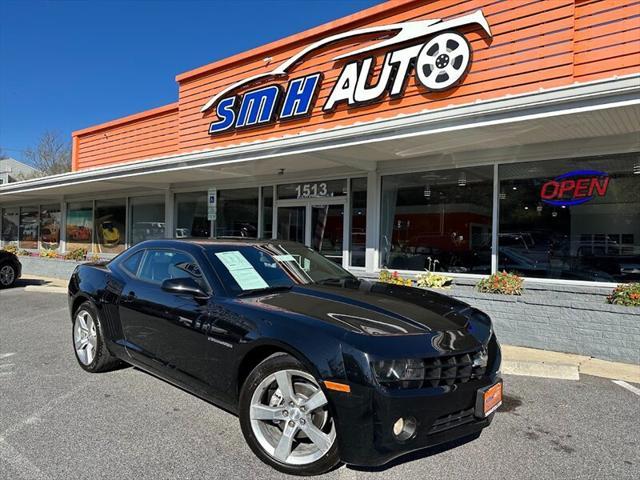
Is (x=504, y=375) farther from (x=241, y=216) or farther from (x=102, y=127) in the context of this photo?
(x=102, y=127)

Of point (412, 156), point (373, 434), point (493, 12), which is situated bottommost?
point (373, 434)

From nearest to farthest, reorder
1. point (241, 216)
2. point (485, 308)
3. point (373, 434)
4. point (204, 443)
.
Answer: point (373, 434)
point (204, 443)
point (485, 308)
point (241, 216)

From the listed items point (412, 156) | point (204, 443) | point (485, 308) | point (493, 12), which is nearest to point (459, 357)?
point (204, 443)

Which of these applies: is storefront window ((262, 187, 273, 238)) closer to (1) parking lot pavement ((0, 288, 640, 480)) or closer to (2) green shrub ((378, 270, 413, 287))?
(2) green shrub ((378, 270, 413, 287))

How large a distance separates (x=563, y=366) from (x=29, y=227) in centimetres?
2091

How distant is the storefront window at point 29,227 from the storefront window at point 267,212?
41.8 ft

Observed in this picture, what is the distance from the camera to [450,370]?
2.93 metres

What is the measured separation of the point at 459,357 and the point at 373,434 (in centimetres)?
76

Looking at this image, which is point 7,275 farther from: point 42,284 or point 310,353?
point 310,353

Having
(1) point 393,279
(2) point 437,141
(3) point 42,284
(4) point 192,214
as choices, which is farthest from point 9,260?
(2) point 437,141

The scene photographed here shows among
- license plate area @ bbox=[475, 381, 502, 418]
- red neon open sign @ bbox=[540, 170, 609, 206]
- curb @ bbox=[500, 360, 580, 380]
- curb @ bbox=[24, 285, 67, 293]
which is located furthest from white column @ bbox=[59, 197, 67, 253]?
license plate area @ bbox=[475, 381, 502, 418]

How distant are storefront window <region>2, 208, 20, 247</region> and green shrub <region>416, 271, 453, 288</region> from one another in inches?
758

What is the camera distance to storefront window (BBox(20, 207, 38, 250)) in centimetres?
1945

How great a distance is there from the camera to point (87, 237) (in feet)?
55.2
